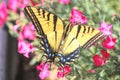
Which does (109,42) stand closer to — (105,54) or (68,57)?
(105,54)

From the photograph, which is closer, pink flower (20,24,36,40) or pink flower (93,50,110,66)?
pink flower (93,50,110,66)


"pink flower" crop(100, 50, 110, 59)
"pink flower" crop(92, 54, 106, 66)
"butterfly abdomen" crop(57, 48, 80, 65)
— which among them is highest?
"butterfly abdomen" crop(57, 48, 80, 65)

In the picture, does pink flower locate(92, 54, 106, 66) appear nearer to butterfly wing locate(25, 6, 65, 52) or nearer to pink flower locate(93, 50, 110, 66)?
pink flower locate(93, 50, 110, 66)

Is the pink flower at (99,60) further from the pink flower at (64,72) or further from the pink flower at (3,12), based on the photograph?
the pink flower at (3,12)

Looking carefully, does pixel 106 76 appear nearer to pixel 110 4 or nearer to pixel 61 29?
pixel 61 29

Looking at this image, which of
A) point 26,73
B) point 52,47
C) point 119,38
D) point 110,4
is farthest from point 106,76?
point 26,73

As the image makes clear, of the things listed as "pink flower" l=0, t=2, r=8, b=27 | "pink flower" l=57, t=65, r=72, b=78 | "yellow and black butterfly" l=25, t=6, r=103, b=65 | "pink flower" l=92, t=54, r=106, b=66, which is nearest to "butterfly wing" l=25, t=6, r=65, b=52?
"yellow and black butterfly" l=25, t=6, r=103, b=65

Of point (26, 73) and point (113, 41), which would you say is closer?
point (113, 41)

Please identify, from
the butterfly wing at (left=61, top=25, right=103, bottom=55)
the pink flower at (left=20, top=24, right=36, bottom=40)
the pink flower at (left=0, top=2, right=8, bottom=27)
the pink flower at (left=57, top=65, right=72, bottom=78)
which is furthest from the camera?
the pink flower at (left=0, top=2, right=8, bottom=27)
